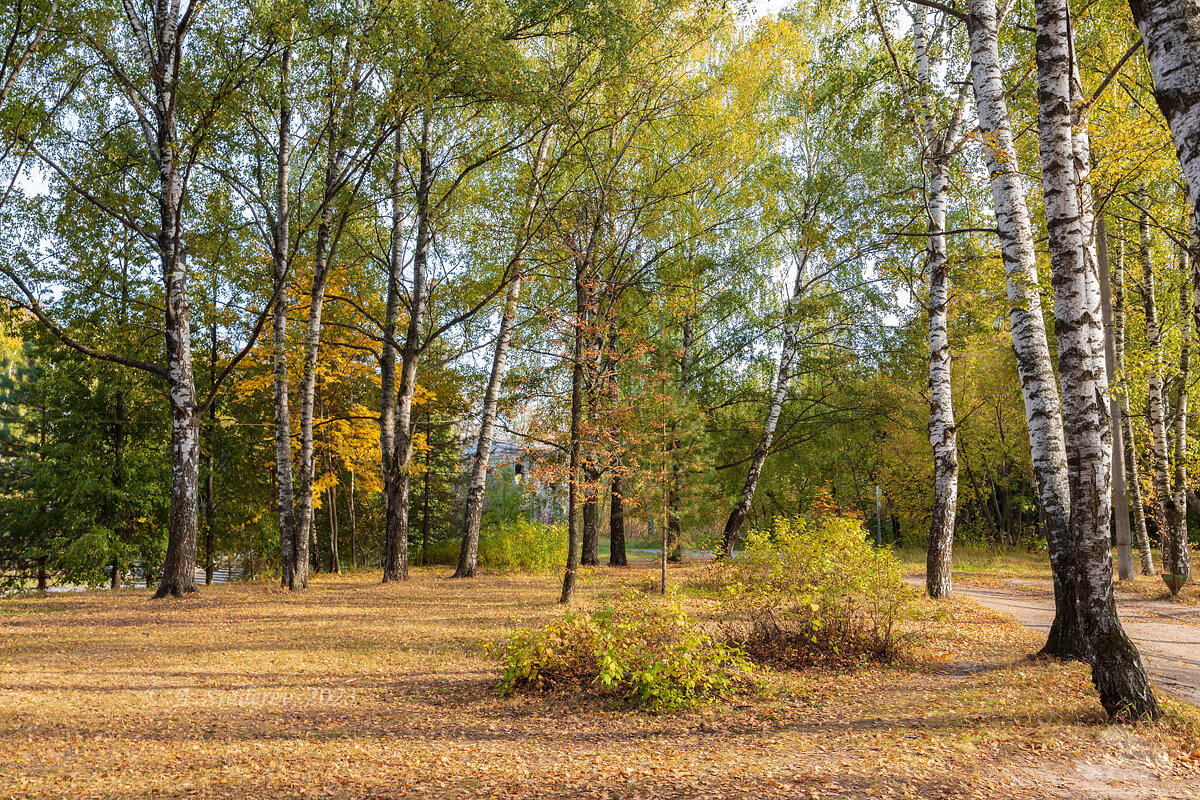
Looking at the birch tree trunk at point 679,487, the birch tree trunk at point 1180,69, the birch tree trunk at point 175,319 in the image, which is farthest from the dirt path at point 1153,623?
the birch tree trunk at point 175,319

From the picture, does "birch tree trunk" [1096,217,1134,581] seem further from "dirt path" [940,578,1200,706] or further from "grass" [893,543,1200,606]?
"dirt path" [940,578,1200,706]

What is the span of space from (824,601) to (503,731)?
3.57 m

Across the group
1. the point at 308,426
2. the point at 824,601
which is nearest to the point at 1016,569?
the point at 824,601

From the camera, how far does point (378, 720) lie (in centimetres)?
507

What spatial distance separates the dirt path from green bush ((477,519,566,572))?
948cm

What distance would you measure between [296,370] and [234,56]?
9.57 meters

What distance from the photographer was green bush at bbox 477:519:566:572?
16938 mm

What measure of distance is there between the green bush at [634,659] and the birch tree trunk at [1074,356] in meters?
2.60

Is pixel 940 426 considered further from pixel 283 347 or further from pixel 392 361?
pixel 283 347

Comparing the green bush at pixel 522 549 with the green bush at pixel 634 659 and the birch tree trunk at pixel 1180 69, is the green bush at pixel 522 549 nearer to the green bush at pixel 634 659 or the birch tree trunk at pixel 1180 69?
the green bush at pixel 634 659

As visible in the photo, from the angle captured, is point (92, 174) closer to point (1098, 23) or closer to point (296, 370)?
point (296, 370)

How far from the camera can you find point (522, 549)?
1709 cm

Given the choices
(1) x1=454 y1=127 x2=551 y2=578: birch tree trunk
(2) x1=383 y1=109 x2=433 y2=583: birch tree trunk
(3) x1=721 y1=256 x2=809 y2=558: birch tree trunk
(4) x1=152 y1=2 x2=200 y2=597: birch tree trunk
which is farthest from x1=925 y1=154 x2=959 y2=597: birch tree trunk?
(4) x1=152 y1=2 x2=200 y2=597: birch tree trunk

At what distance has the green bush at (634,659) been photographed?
17.7 ft
